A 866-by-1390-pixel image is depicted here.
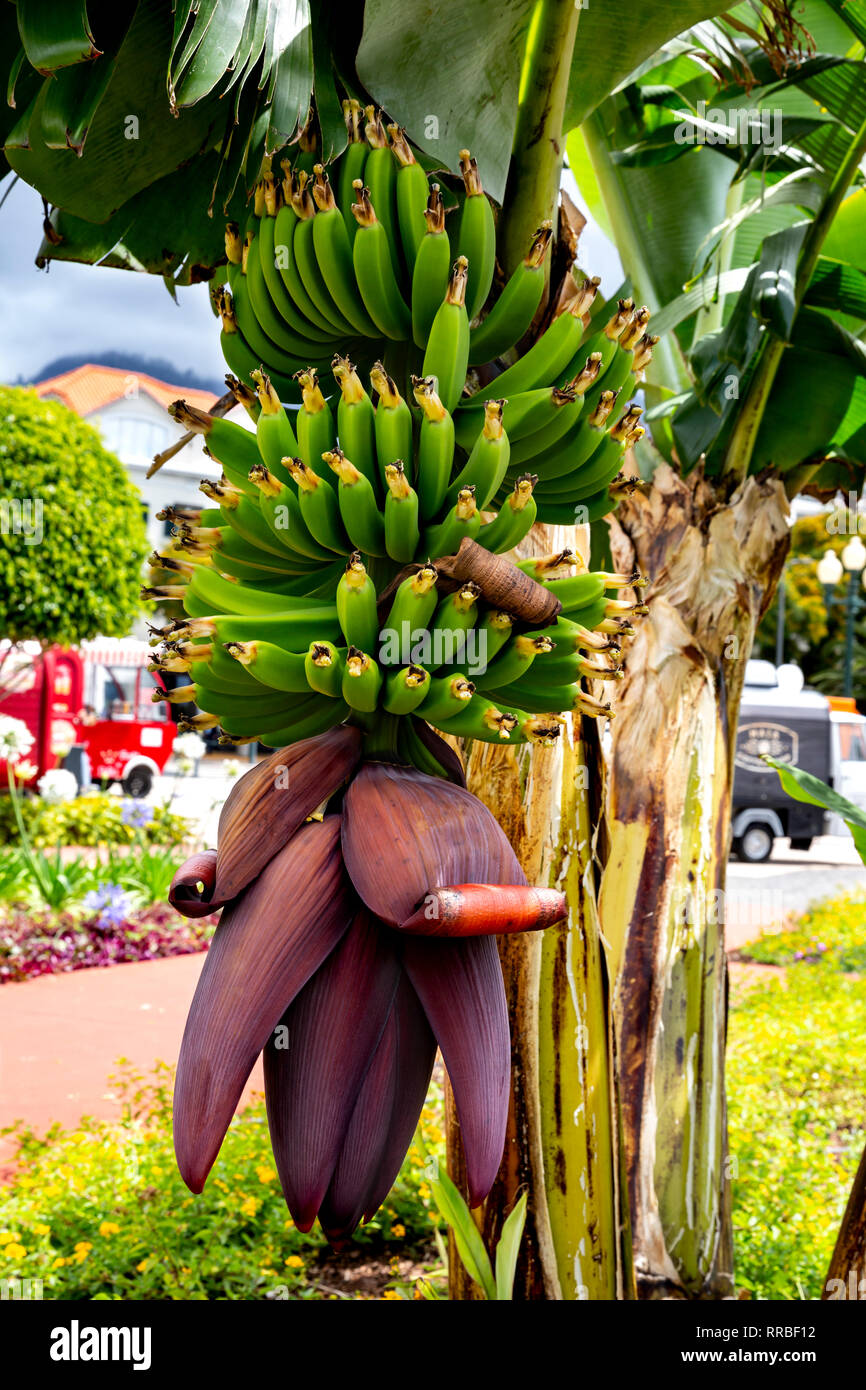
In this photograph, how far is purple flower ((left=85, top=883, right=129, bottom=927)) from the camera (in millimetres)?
6332

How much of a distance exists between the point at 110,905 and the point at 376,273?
235 inches

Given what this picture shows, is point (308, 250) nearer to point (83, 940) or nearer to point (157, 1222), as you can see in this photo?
point (157, 1222)

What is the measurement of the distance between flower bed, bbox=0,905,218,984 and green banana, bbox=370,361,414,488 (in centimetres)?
573

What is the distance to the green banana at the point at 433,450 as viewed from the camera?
0.88 metres

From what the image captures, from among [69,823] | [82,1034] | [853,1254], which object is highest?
[853,1254]

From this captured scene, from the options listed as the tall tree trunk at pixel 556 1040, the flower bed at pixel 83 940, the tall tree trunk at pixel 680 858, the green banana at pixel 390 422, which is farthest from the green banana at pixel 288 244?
the flower bed at pixel 83 940

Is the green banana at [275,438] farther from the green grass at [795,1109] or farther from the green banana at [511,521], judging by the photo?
the green grass at [795,1109]

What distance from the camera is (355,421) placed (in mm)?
915

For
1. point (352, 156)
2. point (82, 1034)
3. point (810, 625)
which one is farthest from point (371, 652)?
point (810, 625)

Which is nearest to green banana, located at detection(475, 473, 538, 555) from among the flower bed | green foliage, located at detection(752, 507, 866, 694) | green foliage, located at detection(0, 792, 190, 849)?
the flower bed

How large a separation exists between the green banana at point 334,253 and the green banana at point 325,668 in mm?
392

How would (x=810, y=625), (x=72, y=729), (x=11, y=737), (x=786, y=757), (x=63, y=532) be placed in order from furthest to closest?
(x=810, y=625) < (x=786, y=757) < (x=72, y=729) < (x=63, y=532) < (x=11, y=737)

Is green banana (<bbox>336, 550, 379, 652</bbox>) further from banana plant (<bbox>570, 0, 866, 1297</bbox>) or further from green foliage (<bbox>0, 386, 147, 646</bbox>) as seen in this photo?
green foliage (<bbox>0, 386, 147, 646</bbox>)

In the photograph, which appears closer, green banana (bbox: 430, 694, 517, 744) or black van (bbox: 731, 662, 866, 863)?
green banana (bbox: 430, 694, 517, 744)
